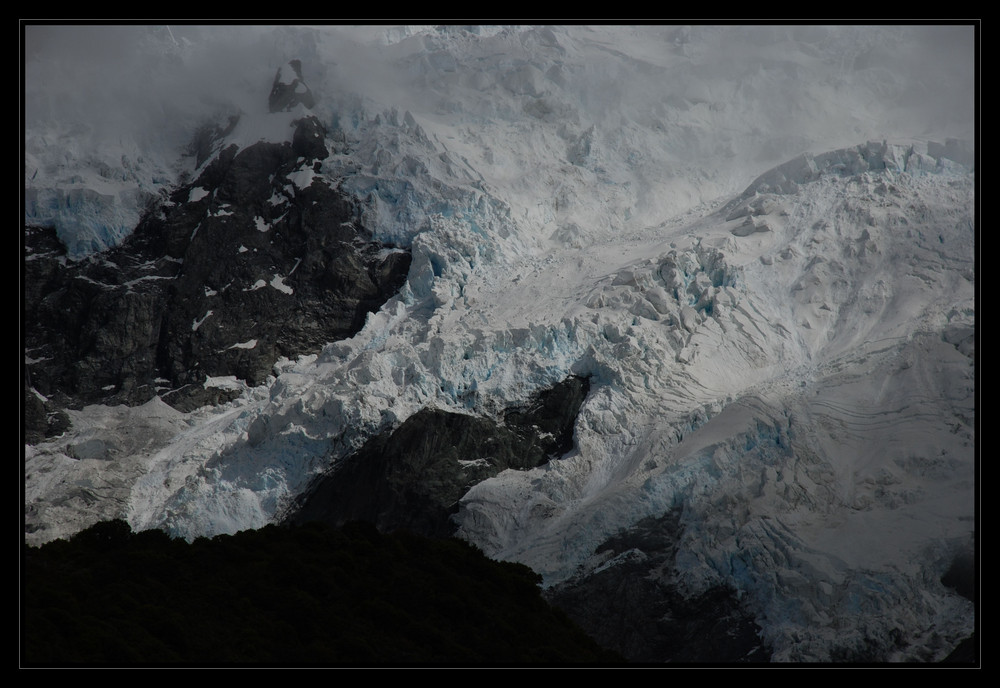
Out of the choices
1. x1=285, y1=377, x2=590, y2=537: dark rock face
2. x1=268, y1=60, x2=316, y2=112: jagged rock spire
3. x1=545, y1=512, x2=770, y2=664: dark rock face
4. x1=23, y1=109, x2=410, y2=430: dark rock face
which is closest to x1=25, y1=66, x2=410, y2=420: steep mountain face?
x1=23, y1=109, x2=410, y2=430: dark rock face

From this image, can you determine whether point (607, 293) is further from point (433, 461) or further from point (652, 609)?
point (652, 609)

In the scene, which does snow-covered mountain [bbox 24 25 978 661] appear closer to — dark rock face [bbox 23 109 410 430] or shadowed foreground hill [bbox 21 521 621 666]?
dark rock face [bbox 23 109 410 430]
